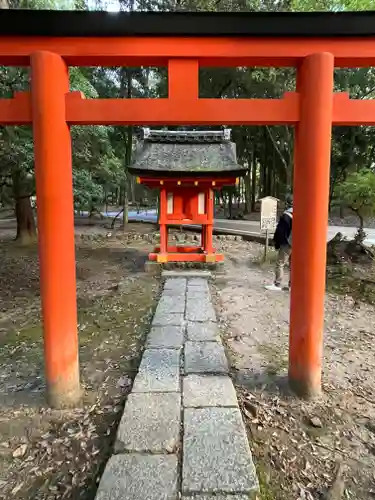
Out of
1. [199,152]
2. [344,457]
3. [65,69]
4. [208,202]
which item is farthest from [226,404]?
[199,152]

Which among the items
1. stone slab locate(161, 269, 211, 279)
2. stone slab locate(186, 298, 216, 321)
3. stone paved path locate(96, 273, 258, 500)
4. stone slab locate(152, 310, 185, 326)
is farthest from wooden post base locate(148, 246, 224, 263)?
stone paved path locate(96, 273, 258, 500)

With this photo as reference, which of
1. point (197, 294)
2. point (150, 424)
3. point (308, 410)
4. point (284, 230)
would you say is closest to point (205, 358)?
point (308, 410)

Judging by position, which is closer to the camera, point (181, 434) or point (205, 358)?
point (181, 434)

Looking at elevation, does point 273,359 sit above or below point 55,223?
below

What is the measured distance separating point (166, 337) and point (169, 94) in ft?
9.40

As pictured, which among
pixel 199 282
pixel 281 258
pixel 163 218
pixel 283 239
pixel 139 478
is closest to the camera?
pixel 139 478

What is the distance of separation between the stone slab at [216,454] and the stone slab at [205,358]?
2.46ft

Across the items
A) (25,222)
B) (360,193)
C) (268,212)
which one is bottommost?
(25,222)

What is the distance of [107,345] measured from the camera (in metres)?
4.80

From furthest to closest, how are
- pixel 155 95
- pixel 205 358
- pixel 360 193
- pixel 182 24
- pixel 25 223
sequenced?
pixel 155 95 → pixel 25 223 → pixel 360 193 → pixel 205 358 → pixel 182 24

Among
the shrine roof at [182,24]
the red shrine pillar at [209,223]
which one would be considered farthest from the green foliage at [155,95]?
the shrine roof at [182,24]

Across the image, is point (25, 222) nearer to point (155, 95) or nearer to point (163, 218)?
point (163, 218)

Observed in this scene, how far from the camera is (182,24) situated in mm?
3000

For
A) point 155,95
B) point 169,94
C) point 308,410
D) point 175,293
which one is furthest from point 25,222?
point 308,410
